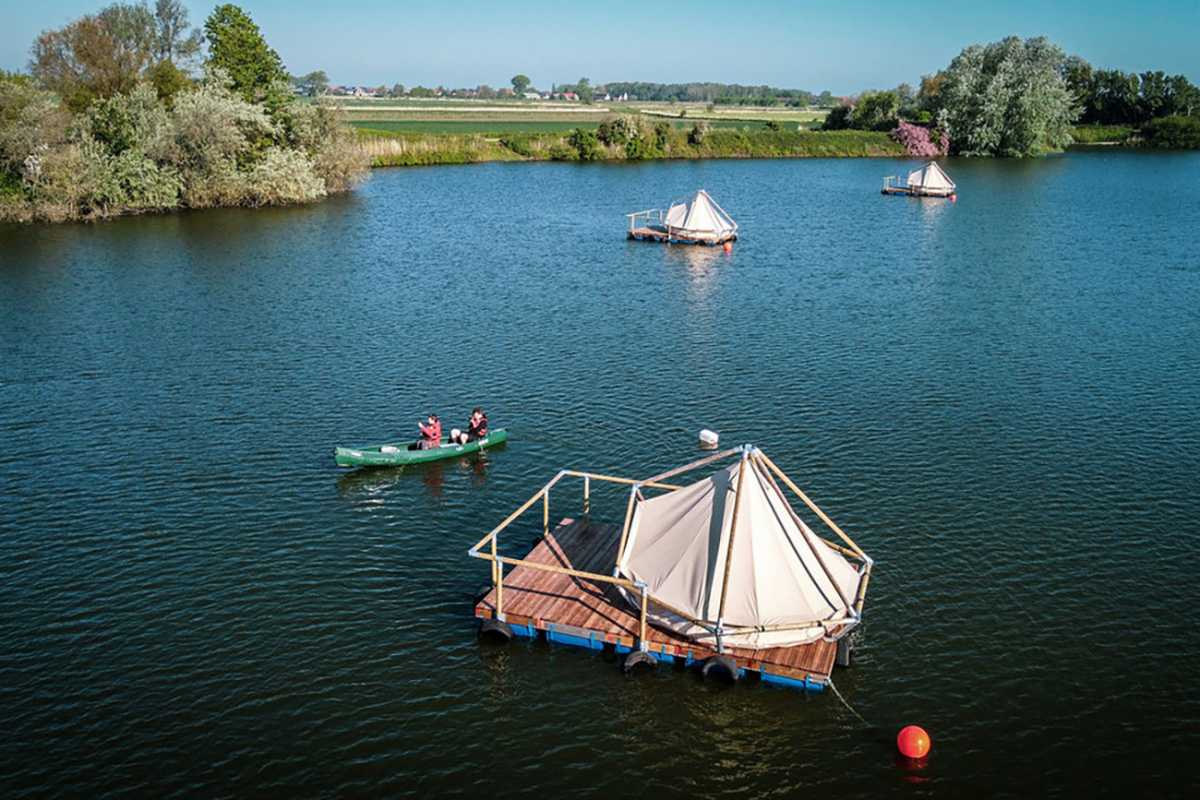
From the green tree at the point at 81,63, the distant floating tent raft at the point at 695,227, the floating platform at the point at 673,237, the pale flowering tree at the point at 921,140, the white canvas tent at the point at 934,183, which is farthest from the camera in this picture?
the pale flowering tree at the point at 921,140

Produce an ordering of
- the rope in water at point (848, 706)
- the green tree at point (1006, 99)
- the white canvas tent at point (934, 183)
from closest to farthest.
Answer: the rope in water at point (848, 706) < the white canvas tent at point (934, 183) < the green tree at point (1006, 99)

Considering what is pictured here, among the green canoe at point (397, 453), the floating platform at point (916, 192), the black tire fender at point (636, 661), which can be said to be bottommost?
the black tire fender at point (636, 661)

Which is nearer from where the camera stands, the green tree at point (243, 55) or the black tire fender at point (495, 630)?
the black tire fender at point (495, 630)

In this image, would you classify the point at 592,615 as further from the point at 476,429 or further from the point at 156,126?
the point at 156,126

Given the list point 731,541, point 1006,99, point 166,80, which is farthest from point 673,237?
point 1006,99

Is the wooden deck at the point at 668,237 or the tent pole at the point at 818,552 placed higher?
the wooden deck at the point at 668,237

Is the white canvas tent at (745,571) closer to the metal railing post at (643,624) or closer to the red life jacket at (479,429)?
the metal railing post at (643,624)

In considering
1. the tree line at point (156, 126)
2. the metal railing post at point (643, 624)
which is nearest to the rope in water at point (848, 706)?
the metal railing post at point (643, 624)

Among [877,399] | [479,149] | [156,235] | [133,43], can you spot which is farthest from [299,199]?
[877,399]
